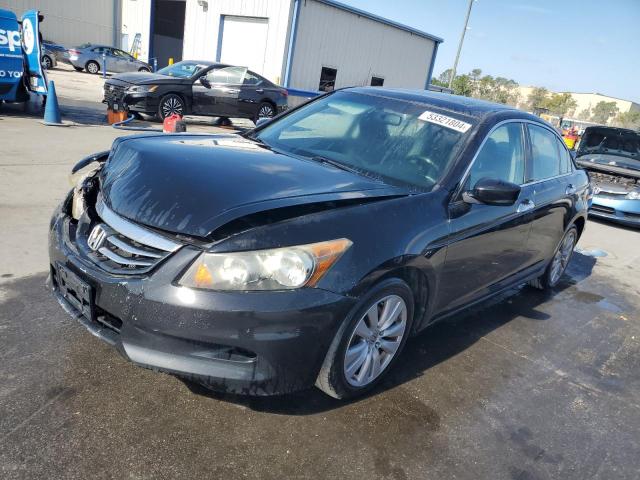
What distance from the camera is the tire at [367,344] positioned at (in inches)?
99.3

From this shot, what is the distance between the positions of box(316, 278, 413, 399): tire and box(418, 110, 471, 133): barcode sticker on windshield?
123 centimetres

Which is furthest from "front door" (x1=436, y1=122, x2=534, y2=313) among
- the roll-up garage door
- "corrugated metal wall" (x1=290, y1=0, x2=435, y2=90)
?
the roll-up garage door

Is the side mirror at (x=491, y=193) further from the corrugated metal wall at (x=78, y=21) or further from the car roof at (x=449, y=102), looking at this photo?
the corrugated metal wall at (x=78, y=21)

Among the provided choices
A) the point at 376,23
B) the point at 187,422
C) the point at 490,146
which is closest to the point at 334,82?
the point at 376,23

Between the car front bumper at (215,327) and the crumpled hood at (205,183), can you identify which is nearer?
the car front bumper at (215,327)

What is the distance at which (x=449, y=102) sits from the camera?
3.71 m

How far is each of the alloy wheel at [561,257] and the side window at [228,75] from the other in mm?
10149

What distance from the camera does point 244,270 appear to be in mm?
2240

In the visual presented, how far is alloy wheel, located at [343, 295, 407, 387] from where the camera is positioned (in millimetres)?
2684

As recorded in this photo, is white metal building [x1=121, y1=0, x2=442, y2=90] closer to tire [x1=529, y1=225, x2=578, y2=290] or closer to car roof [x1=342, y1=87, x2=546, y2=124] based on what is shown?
tire [x1=529, y1=225, x2=578, y2=290]

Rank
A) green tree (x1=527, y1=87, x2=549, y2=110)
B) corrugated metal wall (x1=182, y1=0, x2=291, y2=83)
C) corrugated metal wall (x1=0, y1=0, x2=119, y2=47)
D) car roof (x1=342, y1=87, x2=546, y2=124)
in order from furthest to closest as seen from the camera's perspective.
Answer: green tree (x1=527, y1=87, x2=549, y2=110)
corrugated metal wall (x1=0, y1=0, x2=119, y2=47)
corrugated metal wall (x1=182, y1=0, x2=291, y2=83)
car roof (x1=342, y1=87, x2=546, y2=124)

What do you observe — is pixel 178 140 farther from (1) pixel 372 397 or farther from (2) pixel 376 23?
(2) pixel 376 23

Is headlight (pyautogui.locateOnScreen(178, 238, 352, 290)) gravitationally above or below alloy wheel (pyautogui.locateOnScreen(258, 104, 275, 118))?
above

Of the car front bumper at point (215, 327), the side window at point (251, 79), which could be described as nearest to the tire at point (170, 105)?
the side window at point (251, 79)
